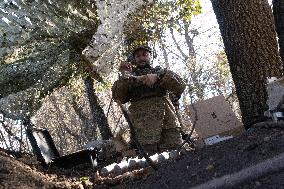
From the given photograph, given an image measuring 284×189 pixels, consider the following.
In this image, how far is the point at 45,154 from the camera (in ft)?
19.2

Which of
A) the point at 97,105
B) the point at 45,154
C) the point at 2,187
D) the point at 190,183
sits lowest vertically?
the point at 190,183

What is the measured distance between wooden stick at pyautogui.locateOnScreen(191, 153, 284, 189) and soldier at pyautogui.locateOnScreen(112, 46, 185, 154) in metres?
2.55

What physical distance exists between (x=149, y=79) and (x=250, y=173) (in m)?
2.49

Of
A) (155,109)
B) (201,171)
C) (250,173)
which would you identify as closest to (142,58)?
(155,109)

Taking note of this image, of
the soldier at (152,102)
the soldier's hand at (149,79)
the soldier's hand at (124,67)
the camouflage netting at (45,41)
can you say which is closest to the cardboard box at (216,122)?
the soldier at (152,102)

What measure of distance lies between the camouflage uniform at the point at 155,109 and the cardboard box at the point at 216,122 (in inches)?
19.8

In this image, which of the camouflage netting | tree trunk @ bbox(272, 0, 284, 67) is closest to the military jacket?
tree trunk @ bbox(272, 0, 284, 67)

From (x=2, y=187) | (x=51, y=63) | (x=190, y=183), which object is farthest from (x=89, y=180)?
(x=51, y=63)

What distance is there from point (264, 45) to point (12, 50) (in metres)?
4.35

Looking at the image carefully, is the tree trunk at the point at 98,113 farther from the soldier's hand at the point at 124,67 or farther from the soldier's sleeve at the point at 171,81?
the soldier's hand at the point at 124,67

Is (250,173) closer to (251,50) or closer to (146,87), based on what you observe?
(146,87)

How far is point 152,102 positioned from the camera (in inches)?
193

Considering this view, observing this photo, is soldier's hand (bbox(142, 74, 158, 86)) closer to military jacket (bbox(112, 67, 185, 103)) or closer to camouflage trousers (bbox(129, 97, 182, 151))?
military jacket (bbox(112, 67, 185, 103))

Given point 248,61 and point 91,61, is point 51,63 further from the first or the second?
point 248,61
